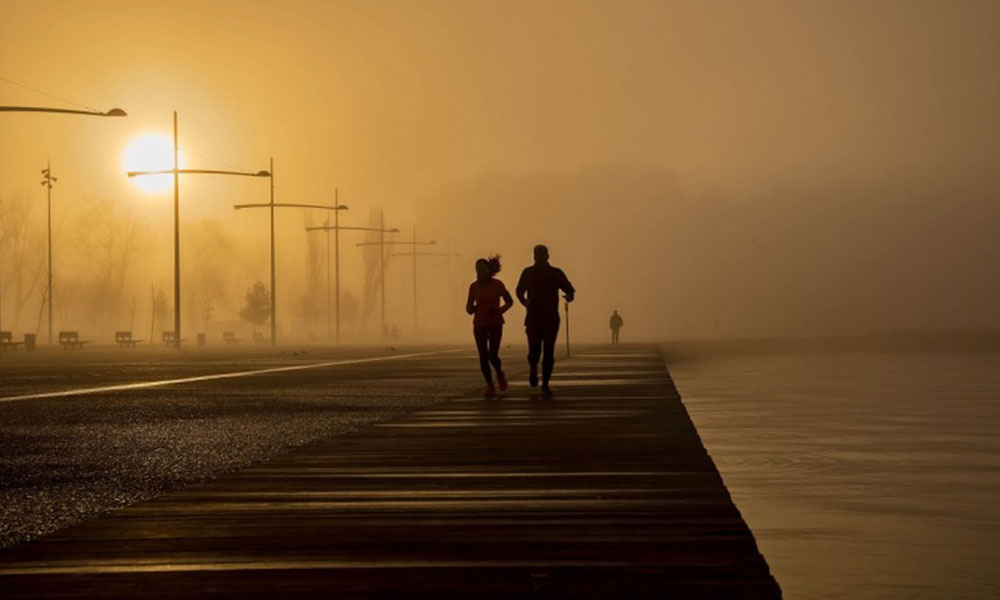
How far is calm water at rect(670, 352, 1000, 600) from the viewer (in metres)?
7.53

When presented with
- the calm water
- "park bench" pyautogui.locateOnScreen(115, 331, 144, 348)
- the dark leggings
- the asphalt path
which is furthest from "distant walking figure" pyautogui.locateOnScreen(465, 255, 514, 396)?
"park bench" pyautogui.locateOnScreen(115, 331, 144, 348)

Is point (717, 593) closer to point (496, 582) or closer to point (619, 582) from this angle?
point (619, 582)

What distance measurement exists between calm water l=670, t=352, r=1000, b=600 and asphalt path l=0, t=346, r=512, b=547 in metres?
3.93

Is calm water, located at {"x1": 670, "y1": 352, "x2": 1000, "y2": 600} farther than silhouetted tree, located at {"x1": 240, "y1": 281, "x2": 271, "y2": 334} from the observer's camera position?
No

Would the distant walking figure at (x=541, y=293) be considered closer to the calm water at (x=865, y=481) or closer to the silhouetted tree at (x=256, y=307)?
the calm water at (x=865, y=481)

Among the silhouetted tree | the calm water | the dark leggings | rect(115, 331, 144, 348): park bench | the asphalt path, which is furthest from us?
the silhouetted tree

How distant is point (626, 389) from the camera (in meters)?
23.7

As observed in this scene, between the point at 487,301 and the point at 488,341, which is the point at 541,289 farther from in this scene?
the point at 488,341

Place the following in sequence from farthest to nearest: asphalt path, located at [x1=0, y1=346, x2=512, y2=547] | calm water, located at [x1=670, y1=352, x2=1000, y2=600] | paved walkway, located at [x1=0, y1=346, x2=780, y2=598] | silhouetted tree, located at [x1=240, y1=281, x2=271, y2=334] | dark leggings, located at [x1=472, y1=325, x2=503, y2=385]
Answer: silhouetted tree, located at [x1=240, y1=281, x2=271, y2=334] < dark leggings, located at [x1=472, y1=325, x2=503, y2=385] < asphalt path, located at [x1=0, y1=346, x2=512, y2=547] < calm water, located at [x1=670, y1=352, x2=1000, y2=600] < paved walkway, located at [x1=0, y1=346, x2=780, y2=598]

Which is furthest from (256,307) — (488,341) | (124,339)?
(488,341)

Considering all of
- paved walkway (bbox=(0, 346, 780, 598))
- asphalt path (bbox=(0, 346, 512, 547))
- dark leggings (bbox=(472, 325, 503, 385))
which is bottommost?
paved walkway (bbox=(0, 346, 780, 598))

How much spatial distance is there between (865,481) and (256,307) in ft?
484

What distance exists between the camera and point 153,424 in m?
17.0

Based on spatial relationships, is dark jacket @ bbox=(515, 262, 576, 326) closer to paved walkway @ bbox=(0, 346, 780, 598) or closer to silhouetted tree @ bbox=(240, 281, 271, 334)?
paved walkway @ bbox=(0, 346, 780, 598)
